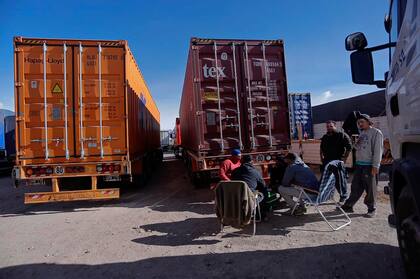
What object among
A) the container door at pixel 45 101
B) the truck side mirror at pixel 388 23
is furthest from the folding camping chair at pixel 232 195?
the container door at pixel 45 101

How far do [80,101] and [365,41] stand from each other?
5.94 m

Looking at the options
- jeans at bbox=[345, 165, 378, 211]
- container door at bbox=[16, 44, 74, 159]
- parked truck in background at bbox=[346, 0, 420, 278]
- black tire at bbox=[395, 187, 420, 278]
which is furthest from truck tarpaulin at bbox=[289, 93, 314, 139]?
black tire at bbox=[395, 187, 420, 278]

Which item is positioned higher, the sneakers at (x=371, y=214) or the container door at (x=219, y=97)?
the container door at (x=219, y=97)

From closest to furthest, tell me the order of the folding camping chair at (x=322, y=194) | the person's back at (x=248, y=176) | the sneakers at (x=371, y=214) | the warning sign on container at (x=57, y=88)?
1. the folding camping chair at (x=322, y=194)
2. the person's back at (x=248, y=176)
3. the sneakers at (x=371, y=214)
4. the warning sign on container at (x=57, y=88)

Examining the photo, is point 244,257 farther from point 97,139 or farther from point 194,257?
point 97,139

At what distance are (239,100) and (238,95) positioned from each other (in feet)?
0.38

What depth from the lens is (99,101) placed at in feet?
23.4

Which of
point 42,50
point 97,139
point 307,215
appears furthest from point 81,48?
point 307,215

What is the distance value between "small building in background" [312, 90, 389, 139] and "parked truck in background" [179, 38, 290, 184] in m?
11.3

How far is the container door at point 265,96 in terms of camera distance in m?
7.38

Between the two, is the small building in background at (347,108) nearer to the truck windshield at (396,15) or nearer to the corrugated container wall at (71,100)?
the corrugated container wall at (71,100)

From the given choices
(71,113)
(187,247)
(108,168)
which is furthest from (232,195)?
(71,113)

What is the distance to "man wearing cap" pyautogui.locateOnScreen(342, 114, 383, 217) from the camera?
5.37 meters

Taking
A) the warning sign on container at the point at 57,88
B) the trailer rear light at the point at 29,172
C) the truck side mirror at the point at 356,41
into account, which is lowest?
the trailer rear light at the point at 29,172
